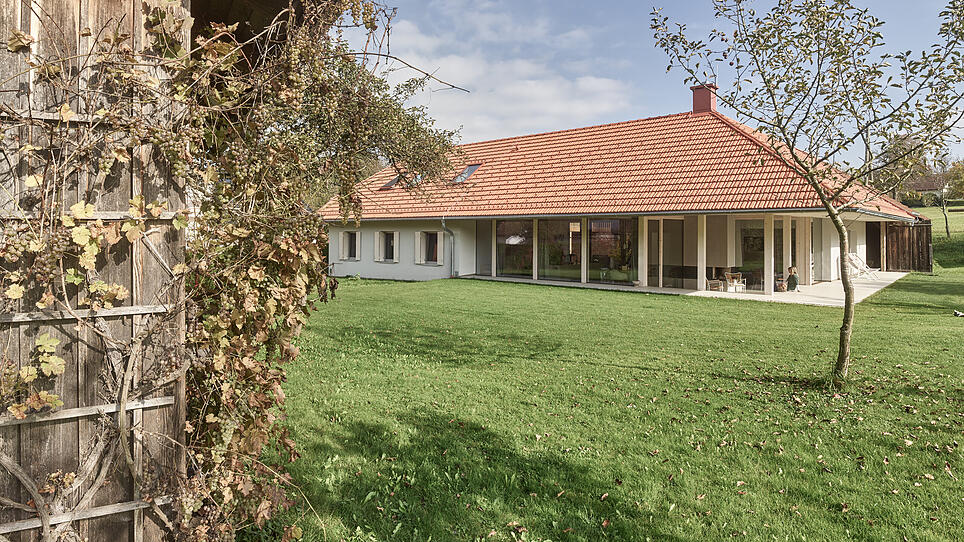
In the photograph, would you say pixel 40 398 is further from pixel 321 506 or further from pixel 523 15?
pixel 523 15

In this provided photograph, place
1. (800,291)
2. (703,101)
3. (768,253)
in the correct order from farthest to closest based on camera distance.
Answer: (703,101)
(800,291)
(768,253)

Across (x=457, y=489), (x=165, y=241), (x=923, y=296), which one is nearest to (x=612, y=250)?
(x=923, y=296)

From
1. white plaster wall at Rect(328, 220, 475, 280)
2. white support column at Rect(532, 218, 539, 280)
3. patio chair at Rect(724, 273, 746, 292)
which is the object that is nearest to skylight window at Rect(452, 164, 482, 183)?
white plaster wall at Rect(328, 220, 475, 280)

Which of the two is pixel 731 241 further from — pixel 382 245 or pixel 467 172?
pixel 382 245

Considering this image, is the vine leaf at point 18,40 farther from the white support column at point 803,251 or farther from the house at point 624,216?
the white support column at point 803,251

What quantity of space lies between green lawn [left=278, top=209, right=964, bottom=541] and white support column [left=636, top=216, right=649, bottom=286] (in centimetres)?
763

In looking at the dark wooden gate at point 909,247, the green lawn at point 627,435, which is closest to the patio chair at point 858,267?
the dark wooden gate at point 909,247

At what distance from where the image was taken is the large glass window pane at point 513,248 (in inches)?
810

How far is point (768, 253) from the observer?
15930 mm

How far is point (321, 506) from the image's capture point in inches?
148

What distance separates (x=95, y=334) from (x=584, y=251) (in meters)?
17.6

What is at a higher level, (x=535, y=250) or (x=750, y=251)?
(x=535, y=250)

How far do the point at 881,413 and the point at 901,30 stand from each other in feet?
14.8

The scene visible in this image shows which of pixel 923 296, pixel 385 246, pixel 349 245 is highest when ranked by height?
pixel 349 245
